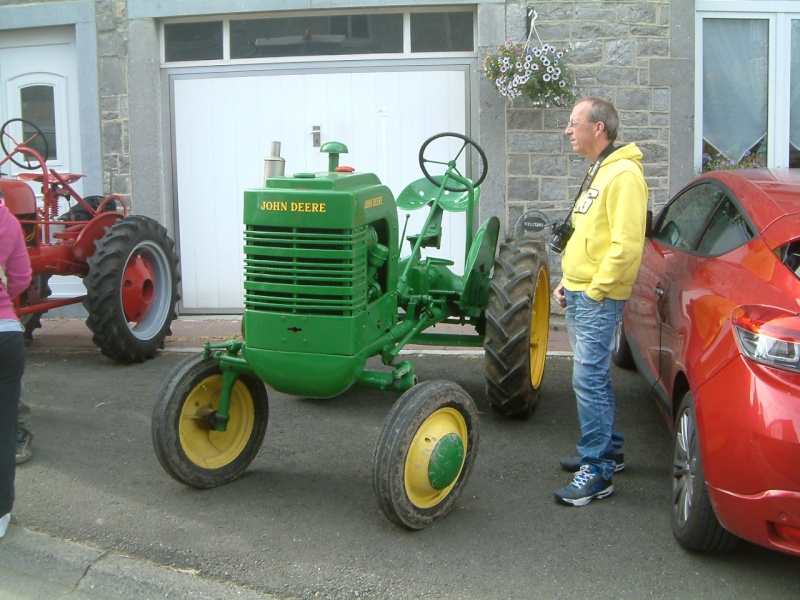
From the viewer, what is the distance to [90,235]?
710 cm

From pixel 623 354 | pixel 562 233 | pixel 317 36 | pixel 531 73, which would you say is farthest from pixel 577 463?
pixel 317 36

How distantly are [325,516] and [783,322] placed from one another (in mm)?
2174

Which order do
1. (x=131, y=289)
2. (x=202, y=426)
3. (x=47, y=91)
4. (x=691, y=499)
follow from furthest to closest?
(x=47, y=91)
(x=131, y=289)
(x=202, y=426)
(x=691, y=499)

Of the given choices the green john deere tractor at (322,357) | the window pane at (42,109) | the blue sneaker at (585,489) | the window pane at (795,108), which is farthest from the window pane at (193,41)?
the blue sneaker at (585,489)

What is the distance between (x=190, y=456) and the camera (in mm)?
4453

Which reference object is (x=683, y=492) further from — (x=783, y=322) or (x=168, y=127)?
(x=168, y=127)

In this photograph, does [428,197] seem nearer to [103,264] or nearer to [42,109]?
[103,264]

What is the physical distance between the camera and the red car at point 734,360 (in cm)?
325

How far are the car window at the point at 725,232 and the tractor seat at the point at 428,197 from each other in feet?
4.64

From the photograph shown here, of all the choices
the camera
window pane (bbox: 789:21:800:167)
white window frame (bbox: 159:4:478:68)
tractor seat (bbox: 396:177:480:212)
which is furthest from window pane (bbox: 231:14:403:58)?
the camera

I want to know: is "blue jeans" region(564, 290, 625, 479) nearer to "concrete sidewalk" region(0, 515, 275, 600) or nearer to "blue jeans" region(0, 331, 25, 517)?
"concrete sidewalk" region(0, 515, 275, 600)

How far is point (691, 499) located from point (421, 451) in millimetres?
1115

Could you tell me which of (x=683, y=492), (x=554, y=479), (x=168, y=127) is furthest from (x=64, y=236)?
(x=683, y=492)

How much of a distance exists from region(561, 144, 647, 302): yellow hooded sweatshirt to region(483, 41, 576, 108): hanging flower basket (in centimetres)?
373
